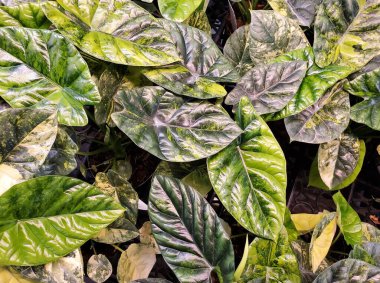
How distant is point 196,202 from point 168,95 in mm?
287

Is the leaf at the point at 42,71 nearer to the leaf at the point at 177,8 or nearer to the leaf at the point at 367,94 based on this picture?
the leaf at the point at 177,8

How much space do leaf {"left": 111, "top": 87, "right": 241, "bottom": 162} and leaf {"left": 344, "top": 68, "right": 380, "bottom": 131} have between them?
372 mm

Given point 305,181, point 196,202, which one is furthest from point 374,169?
point 196,202

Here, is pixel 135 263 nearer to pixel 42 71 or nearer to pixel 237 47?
pixel 42 71

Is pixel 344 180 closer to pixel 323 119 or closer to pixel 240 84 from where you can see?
pixel 323 119

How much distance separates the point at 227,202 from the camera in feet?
3.22

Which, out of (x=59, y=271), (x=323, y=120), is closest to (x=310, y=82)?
(x=323, y=120)

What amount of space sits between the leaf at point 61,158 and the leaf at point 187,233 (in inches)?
8.4

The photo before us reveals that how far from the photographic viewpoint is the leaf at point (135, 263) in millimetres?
1107

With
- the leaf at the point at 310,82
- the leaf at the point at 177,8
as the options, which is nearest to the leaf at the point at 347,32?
the leaf at the point at 310,82

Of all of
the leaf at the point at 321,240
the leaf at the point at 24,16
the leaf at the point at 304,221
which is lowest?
the leaf at the point at 304,221

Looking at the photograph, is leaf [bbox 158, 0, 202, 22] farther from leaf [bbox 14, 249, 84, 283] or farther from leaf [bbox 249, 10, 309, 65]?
leaf [bbox 14, 249, 84, 283]

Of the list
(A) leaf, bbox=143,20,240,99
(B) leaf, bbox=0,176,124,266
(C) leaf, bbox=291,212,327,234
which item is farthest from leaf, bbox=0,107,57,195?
(C) leaf, bbox=291,212,327,234

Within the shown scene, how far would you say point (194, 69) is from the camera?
1156mm
